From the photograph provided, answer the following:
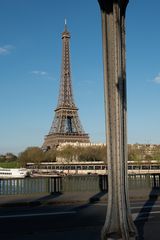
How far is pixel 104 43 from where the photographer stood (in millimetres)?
8102

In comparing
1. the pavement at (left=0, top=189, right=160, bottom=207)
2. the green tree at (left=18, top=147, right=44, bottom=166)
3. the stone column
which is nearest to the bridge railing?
the pavement at (left=0, top=189, right=160, bottom=207)

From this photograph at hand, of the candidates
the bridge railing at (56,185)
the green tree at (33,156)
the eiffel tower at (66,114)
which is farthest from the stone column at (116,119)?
the green tree at (33,156)

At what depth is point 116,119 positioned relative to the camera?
25.7ft

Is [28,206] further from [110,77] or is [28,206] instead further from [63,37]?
[63,37]

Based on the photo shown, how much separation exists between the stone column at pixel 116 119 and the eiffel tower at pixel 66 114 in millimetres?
126056

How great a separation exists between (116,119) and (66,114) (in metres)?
128

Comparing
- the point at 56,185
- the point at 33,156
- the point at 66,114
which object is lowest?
the point at 56,185

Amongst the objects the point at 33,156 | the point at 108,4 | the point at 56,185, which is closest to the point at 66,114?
the point at 33,156

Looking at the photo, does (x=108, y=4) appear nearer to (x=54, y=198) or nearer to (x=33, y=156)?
(x=54, y=198)

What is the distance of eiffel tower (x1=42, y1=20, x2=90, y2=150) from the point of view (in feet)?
445

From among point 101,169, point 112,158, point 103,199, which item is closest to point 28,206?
point 103,199

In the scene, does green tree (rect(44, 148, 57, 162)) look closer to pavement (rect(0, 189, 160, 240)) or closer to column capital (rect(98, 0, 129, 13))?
pavement (rect(0, 189, 160, 240))

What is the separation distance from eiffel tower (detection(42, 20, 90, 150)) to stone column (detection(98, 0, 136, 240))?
414 ft

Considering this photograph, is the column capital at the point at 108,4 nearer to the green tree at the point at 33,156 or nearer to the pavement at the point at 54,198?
the pavement at the point at 54,198
